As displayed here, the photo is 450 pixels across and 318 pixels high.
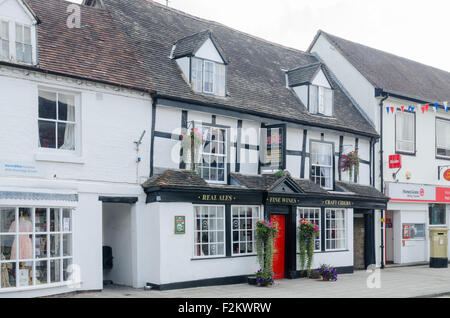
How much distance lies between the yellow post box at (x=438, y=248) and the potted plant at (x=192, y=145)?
1066 cm

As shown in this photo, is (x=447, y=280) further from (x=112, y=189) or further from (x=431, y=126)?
(x=112, y=189)

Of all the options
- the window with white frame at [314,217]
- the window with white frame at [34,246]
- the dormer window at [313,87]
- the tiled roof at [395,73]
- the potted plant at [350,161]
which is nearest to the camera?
the window with white frame at [34,246]

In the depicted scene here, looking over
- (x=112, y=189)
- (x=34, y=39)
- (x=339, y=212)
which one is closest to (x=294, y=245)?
(x=339, y=212)

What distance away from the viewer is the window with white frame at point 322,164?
61.4ft

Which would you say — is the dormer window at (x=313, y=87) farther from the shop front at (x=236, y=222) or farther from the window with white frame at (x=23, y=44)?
the window with white frame at (x=23, y=44)

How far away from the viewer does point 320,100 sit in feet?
63.9

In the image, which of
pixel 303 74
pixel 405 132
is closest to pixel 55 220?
pixel 303 74

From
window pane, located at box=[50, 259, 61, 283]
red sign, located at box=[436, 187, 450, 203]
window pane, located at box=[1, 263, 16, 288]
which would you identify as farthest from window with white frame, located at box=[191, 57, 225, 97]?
red sign, located at box=[436, 187, 450, 203]

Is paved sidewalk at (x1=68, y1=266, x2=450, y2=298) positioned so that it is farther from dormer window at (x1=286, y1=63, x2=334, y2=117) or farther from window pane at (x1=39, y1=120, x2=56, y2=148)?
dormer window at (x1=286, y1=63, x2=334, y2=117)

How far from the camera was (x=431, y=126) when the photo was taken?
2325 centimetres

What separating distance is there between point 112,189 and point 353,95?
39.6 ft

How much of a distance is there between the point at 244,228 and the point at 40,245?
5.95m

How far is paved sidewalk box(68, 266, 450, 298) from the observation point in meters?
13.1

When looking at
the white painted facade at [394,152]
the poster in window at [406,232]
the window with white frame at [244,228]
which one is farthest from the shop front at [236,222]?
the poster in window at [406,232]
